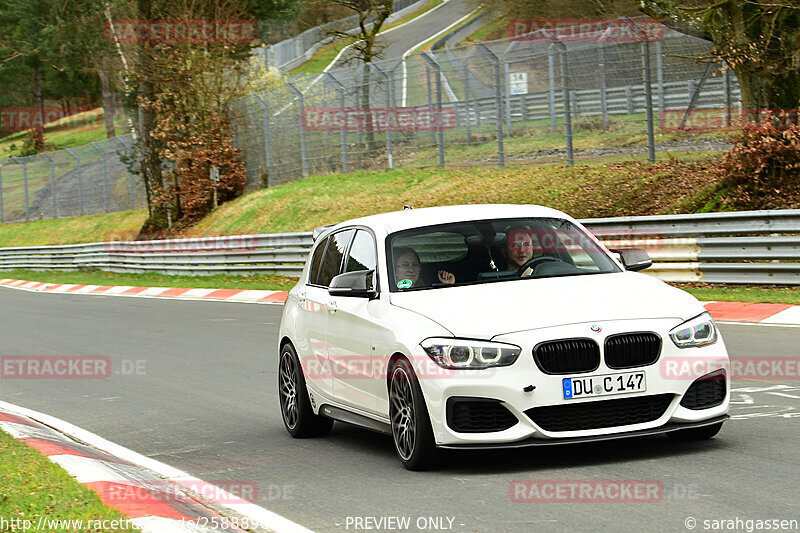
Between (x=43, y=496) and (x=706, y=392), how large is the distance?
3.71 meters

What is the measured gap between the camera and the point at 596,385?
6574 millimetres

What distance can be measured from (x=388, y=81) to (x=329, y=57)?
46.3 meters

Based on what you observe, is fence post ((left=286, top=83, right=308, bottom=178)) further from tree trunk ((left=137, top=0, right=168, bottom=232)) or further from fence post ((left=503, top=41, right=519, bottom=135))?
fence post ((left=503, top=41, right=519, bottom=135))

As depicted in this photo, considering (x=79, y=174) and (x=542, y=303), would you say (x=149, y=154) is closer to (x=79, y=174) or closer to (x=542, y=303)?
(x=79, y=174)

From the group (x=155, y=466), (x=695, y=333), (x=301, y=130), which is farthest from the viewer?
(x=301, y=130)

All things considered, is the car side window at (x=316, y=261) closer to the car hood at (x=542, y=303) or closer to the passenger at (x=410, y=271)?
the passenger at (x=410, y=271)

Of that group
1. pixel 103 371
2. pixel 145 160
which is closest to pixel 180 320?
pixel 103 371

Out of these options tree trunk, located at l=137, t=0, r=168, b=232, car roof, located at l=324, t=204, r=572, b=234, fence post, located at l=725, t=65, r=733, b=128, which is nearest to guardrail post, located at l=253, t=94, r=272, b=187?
tree trunk, located at l=137, t=0, r=168, b=232

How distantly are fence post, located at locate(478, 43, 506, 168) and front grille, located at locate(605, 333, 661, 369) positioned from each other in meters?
20.8

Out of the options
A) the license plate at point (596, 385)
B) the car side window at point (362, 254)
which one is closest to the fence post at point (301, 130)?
the car side window at point (362, 254)

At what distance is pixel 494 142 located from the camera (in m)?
28.7

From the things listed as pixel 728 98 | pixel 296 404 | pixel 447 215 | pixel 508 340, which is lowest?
pixel 296 404

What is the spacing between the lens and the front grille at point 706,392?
6866 millimetres

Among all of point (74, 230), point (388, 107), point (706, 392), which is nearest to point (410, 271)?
point (706, 392)
